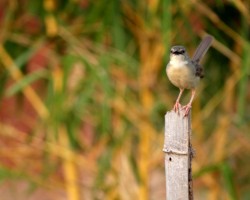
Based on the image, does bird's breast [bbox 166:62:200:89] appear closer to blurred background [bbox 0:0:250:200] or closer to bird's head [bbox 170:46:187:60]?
bird's head [bbox 170:46:187:60]

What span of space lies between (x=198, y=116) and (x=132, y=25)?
1.41 feet

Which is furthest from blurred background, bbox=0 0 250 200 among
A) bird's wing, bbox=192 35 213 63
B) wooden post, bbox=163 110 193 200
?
wooden post, bbox=163 110 193 200

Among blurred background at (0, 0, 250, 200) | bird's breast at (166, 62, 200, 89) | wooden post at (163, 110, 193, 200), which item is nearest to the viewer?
wooden post at (163, 110, 193, 200)

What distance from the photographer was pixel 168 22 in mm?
2766

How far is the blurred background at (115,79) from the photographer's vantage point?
2939 millimetres

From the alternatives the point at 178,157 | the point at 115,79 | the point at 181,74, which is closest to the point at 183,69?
the point at 181,74

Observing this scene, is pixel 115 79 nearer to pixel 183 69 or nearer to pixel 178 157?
pixel 183 69

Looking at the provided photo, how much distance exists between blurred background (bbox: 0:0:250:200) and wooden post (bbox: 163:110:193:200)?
40.6 inches

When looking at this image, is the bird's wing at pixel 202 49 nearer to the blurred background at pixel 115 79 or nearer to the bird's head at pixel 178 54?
the bird's head at pixel 178 54

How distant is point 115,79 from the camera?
320 centimetres

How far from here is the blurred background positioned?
294 centimetres

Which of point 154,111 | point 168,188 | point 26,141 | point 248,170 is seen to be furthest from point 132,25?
point 168,188

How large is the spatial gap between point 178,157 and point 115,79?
1454mm

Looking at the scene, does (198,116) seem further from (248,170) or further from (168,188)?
(168,188)
